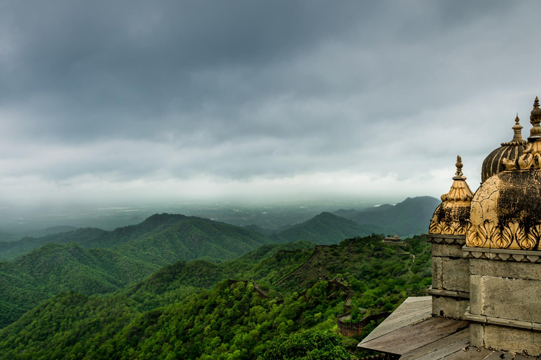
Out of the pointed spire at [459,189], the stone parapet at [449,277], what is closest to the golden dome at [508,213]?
the stone parapet at [449,277]

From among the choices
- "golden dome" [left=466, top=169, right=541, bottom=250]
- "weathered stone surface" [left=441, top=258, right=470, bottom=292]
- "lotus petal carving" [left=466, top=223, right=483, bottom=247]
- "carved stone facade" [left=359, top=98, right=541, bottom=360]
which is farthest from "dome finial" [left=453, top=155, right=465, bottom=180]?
"lotus petal carving" [left=466, top=223, right=483, bottom=247]

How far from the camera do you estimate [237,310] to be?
45.9 metres

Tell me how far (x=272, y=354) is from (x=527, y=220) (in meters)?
13.5

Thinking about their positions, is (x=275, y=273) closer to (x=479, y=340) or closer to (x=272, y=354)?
(x=272, y=354)

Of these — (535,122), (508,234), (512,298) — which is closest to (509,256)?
(508,234)

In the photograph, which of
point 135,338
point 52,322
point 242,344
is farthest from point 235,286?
point 52,322

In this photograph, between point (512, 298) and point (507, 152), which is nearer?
point (512, 298)

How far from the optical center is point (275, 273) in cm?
7106

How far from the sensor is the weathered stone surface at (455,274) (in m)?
11.4

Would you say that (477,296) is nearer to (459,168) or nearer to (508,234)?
(508,234)

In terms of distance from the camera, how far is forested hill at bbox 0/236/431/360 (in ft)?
95.6

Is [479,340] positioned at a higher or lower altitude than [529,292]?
lower

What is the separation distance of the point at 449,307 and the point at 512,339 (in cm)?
394

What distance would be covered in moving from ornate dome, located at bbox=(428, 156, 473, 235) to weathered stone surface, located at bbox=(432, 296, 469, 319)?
7.84 ft
